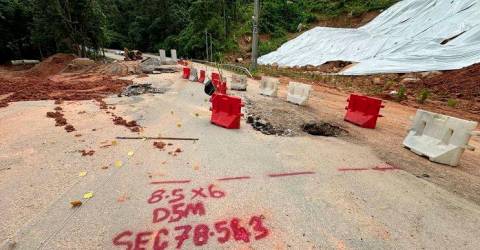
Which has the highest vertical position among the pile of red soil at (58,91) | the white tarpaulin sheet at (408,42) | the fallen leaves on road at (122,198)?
the white tarpaulin sheet at (408,42)

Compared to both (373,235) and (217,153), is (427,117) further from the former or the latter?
(217,153)

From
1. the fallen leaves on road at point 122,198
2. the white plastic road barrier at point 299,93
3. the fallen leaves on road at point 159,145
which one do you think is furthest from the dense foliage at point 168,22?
the fallen leaves on road at point 122,198

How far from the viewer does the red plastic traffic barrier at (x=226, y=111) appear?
7.49 metres

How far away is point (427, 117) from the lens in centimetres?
627

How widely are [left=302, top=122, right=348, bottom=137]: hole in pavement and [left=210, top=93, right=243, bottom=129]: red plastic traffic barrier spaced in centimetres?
186

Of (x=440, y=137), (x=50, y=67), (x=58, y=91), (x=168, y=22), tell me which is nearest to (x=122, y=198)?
(x=440, y=137)

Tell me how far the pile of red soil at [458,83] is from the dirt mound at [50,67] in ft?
89.3

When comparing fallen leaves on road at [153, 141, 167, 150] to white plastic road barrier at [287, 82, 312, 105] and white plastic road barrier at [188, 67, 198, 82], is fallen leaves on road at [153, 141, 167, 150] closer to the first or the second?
white plastic road barrier at [287, 82, 312, 105]

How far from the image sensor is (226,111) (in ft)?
25.5

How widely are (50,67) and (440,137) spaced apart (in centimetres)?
3008

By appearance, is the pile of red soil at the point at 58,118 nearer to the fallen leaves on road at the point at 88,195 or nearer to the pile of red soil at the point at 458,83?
the fallen leaves on road at the point at 88,195

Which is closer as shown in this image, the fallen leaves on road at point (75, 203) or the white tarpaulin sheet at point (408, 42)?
the fallen leaves on road at point (75, 203)

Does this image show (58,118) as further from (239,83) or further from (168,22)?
(168,22)

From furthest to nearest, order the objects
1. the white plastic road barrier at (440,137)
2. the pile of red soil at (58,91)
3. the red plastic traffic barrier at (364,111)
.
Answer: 1. the pile of red soil at (58,91)
2. the red plastic traffic barrier at (364,111)
3. the white plastic road barrier at (440,137)
